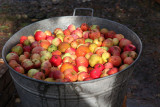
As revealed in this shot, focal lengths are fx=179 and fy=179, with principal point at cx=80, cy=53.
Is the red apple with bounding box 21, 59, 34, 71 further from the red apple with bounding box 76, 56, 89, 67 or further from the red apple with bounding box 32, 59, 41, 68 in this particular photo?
the red apple with bounding box 76, 56, 89, 67

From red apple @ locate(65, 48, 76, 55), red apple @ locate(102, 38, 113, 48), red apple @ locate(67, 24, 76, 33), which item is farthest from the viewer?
red apple @ locate(67, 24, 76, 33)

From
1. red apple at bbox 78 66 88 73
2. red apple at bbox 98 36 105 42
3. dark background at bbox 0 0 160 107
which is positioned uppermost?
red apple at bbox 98 36 105 42

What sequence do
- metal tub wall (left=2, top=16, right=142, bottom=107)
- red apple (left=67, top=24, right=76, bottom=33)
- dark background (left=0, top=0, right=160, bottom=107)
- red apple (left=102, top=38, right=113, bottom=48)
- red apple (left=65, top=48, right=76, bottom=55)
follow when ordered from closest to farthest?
metal tub wall (left=2, top=16, right=142, bottom=107) < red apple (left=65, top=48, right=76, bottom=55) < red apple (left=102, top=38, right=113, bottom=48) < red apple (left=67, top=24, right=76, bottom=33) < dark background (left=0, top=0, right=160, bottom=107)

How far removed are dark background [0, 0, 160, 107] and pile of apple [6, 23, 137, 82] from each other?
3.97ft

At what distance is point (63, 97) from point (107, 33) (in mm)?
1410

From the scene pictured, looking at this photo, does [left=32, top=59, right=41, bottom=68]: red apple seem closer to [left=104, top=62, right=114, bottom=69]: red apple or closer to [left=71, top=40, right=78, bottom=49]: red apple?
[left=71, top=40, right=78, bottom=49]: red apple

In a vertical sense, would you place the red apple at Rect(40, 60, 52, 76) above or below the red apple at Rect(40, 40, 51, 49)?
below

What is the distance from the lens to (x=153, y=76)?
3809 millimetres

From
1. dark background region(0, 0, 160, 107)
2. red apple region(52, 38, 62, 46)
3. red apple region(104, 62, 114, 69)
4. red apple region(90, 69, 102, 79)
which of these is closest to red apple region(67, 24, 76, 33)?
red apple region(52, 38, 62, 46)

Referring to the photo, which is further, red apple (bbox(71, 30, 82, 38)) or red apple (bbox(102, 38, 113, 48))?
red apple (bbox(71, 30, 82, 38))

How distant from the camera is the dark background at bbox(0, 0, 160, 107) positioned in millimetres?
3533

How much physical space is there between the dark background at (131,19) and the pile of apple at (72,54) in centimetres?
121

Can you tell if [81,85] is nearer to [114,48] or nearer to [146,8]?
[114,48]

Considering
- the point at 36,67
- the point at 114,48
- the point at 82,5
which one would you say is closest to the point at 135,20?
the point at 82,5
